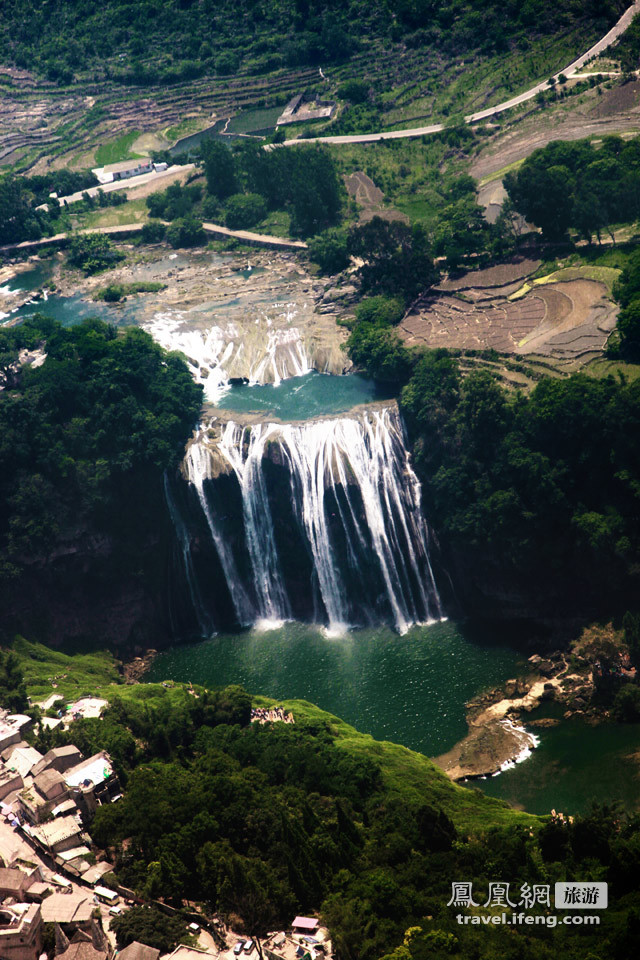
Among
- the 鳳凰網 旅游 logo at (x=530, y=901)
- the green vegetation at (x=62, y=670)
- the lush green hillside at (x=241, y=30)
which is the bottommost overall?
the 鳳凰網 旅游 logo at (x=530, y=901)

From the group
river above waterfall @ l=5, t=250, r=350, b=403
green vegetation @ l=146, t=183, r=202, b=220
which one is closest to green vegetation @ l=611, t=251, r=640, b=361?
river above waterfall @ l=5, t=250, r=350, b=403

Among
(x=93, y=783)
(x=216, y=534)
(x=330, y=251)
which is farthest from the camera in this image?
(x=330, y=251)

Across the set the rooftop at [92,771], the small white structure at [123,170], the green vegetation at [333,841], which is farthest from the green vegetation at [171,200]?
the rooftop at [92,771]

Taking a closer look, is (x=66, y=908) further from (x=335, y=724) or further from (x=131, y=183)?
(x=131, y=183)

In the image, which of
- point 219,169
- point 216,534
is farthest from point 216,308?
point 216,534

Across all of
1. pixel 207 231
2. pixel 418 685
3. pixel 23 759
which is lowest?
pixel 418 685

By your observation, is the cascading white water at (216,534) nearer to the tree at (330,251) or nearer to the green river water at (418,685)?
the green river water at (418,685)

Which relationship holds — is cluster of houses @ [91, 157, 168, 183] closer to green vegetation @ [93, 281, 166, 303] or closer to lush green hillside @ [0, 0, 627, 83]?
lush green hillside @ [0, 0, 627, 83]
